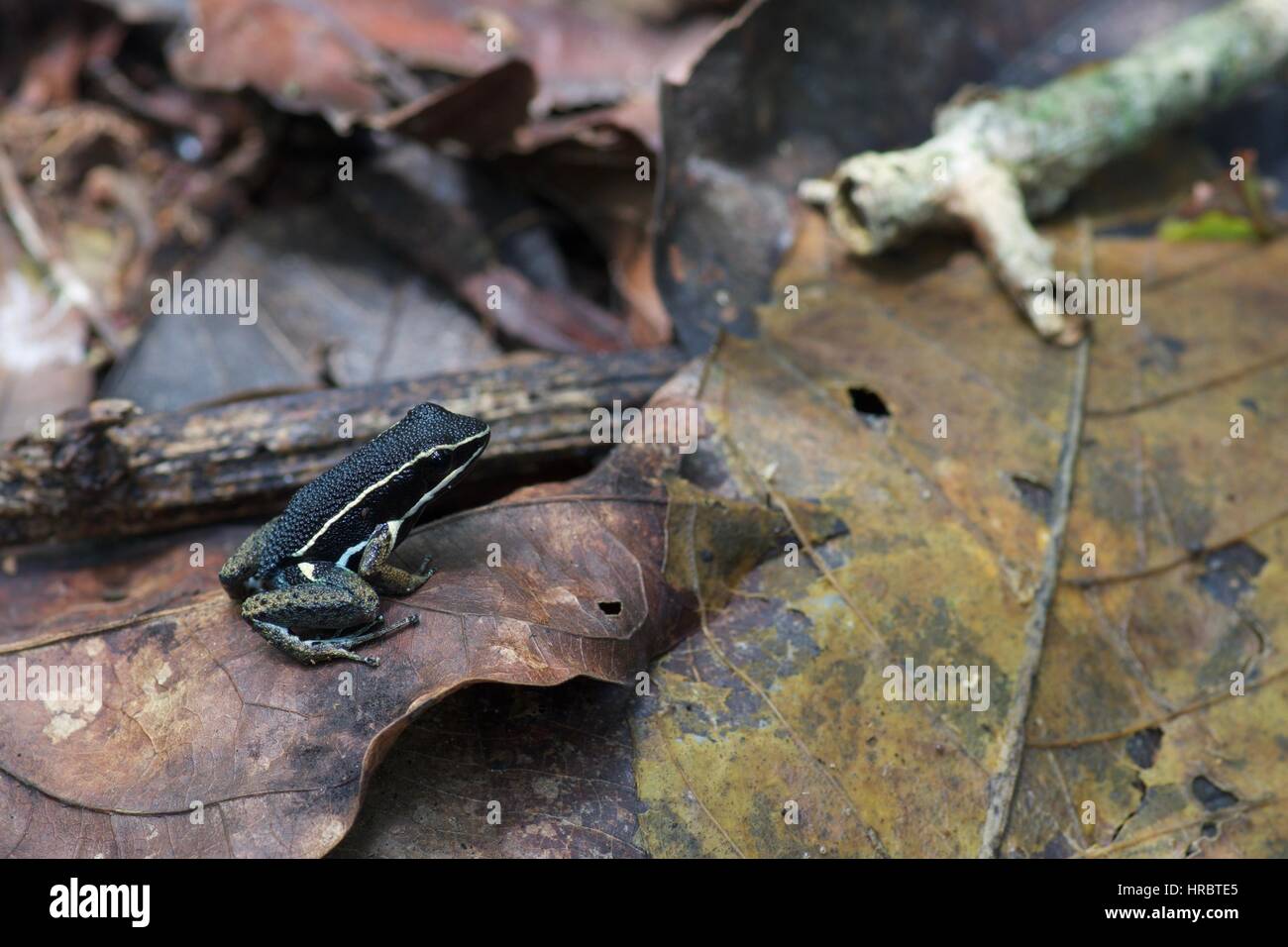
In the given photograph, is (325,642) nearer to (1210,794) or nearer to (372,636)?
(372,636)

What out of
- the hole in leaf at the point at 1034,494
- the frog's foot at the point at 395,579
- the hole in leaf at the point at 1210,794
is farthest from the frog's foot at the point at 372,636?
the hole in leaf at the point at 1210,794

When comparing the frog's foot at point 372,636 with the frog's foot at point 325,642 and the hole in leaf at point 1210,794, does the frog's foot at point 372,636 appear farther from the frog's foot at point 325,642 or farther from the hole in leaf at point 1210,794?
the hole in leaf at point 1210,794

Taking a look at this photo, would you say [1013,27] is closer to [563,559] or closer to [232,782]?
[563,559]

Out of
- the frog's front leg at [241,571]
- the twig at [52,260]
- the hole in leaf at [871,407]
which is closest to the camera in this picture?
the frog's front leg at [241,571]

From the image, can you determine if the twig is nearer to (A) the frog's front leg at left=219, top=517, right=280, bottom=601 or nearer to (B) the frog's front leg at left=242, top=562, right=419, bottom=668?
(A) the frog's front leg at left=219, top=517, right=280, bottom=601

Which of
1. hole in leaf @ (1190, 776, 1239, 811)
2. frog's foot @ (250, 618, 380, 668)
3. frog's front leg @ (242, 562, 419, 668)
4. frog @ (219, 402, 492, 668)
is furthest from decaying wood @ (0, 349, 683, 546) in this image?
hole in leaf @ (1190, 776, 1239, 811)

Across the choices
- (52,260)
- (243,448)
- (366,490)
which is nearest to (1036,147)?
(366,490)

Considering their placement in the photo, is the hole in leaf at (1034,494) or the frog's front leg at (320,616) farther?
the hole in leaf at (1034,494)

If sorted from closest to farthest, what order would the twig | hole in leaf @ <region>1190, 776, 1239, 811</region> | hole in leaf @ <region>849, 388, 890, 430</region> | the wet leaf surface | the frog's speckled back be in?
the wet leaf surface < hole in leaf @ <region>1190, 776, 1239, 811</region> < the frog's speckled back < hole in leaf @ <region>849, 388, 890, 430</region> < the twig
